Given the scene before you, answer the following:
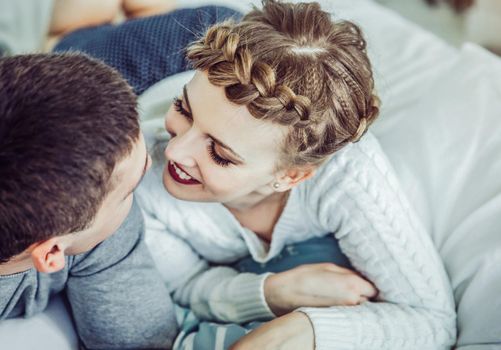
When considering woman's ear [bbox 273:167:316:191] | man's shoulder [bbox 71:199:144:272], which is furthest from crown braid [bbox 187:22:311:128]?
man's shoulder [bbox 71:199:144:272]

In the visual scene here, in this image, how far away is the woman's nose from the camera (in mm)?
891

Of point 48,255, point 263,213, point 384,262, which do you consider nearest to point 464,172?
point 384,262

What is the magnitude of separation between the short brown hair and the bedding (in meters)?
0.34

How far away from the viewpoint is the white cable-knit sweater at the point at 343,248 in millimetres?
938

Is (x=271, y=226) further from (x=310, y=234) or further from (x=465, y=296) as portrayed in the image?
(x=465, y=296)

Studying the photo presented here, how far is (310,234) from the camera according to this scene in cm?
111

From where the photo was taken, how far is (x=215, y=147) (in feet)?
2.92

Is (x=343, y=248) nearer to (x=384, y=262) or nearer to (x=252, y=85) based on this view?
(x=384, y=262)

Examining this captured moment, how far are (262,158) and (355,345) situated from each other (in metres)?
0.31

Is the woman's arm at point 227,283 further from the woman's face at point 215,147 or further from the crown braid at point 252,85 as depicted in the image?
the crown braid at point 252,85

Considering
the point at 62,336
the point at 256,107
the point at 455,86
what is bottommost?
the point at 62,336

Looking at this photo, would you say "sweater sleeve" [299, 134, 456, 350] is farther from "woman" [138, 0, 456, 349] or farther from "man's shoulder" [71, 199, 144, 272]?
"man's shoulder" [71, 199, 144, 272]

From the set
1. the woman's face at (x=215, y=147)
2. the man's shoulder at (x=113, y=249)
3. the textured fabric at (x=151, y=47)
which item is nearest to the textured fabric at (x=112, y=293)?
the man's shoulder at (x=113, y=249)

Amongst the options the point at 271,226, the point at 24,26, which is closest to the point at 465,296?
the point at 271,226
